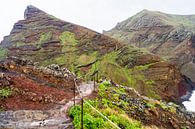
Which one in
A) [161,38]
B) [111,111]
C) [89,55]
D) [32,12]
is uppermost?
[32,12]

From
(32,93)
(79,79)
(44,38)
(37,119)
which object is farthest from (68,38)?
(37,119)

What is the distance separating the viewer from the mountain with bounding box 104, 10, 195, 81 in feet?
397

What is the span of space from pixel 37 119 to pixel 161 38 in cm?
13197

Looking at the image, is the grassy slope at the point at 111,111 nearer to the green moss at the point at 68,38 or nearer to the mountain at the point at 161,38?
the green moss at the point at 68,38

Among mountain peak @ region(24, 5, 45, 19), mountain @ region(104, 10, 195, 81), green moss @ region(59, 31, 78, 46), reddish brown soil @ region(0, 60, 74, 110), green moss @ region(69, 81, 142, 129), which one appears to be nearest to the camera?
green moss @ region(69, 81, 142, 129)

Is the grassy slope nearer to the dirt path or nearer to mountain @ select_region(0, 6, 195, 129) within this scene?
mountain @ select_region(0, 6, 195, 129)

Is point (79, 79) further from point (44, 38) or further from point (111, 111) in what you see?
point (44, 38)

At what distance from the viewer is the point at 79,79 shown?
39750 millimetres

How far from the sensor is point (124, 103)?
27828mm

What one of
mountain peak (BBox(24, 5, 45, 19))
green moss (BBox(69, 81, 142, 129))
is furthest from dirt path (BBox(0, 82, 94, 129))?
mountain peak (BBox(24, 5, 45, 19))

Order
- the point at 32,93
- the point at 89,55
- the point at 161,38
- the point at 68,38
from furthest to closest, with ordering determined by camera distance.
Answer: the point at 161,38
the point at 68,38
the point at 89,55
the point at 32,93

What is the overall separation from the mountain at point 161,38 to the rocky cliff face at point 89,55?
71.9 feet

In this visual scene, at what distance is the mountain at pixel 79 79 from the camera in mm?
21584

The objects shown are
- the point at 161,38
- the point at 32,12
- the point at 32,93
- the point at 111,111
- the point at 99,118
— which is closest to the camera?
the point at 99,118
